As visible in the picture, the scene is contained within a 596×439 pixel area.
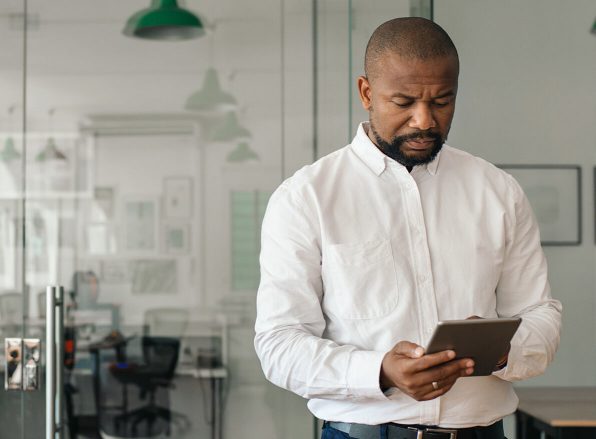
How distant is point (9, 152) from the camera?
3.40m

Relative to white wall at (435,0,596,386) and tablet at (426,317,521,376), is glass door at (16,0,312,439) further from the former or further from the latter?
tablet at (426,317,521,376)

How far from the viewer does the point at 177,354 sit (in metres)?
3.39

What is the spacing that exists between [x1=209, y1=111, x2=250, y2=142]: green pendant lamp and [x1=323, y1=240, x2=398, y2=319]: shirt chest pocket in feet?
4.46

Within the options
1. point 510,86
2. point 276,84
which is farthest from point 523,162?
point 276,84

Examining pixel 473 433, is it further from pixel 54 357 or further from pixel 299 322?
pixel 54 357

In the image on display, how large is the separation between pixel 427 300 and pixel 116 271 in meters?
1.59

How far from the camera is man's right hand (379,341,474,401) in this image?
1789mm

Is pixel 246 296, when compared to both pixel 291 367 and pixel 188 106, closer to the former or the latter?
pixel 188 106

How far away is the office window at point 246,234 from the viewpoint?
3.36 metres

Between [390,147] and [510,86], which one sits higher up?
[510,86]

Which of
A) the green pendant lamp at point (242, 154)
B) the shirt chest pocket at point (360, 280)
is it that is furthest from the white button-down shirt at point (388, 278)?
the green pendant lamp at point (242, 154)

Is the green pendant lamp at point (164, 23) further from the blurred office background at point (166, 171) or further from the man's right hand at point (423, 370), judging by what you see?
the man's right hand at point (423, 370)

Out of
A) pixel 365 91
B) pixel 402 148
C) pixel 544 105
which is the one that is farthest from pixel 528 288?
pixel 544 105

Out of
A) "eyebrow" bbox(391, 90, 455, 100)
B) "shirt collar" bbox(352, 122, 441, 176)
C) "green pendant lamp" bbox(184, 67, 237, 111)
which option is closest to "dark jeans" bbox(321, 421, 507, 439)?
"shirt collar" bbox(352, 122, 441, 176)
